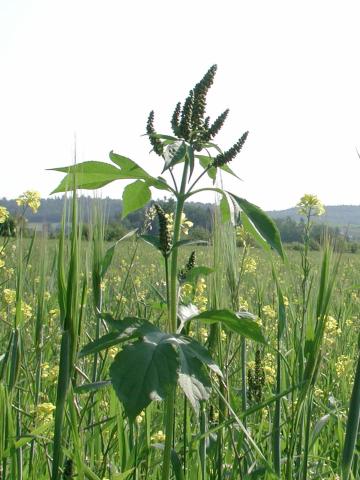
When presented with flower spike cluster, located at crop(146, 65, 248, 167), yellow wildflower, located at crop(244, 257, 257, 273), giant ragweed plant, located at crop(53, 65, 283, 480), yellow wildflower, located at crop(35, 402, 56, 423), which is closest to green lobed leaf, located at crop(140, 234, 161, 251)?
giant ragweed plant, located at crop(53, 65, 283, 480)

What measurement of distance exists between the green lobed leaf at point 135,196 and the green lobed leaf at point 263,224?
0.22 m

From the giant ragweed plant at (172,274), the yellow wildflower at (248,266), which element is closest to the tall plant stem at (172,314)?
the giant ragweed plant at (172,274)

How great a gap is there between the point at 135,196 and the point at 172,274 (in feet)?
0.87

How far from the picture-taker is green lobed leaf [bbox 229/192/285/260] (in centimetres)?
118

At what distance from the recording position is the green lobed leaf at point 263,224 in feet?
3.89

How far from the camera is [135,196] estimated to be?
54.8 inches

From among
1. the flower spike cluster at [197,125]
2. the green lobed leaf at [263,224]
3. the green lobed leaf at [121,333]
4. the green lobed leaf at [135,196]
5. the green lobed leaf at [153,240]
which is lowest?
the green lobed leaf at [121,333]

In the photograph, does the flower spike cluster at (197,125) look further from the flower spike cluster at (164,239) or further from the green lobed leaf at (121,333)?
the green lobed leaf at (121,333)

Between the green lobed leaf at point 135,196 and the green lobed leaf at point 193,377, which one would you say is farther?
the green lobed leaf at point 135,196

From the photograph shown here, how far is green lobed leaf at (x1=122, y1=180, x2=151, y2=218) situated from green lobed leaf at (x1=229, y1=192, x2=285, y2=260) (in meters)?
0.22

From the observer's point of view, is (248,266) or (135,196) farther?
(248,266)

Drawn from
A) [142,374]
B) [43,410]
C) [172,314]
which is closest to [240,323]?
[172,314]

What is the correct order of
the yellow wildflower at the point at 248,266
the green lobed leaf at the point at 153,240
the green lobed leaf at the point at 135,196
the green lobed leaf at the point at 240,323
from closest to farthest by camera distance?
the green lobed leaf at the point at 240,323
the green lobed leaf at the point at 153,240
the green lobed leaf at the point at 135,196
the yellow wildflower at the point at 248,266

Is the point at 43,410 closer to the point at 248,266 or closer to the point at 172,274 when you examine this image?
the point at 172,274
